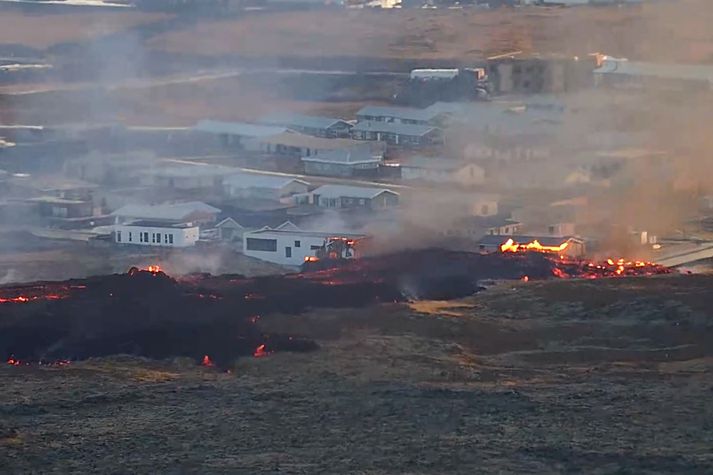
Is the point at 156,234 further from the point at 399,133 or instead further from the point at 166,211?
the point at 399,133

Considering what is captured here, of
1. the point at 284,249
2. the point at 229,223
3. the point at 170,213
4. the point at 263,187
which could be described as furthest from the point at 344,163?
the point at 284,249

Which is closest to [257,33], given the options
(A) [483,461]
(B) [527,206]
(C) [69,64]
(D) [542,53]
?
(C) [69,64]

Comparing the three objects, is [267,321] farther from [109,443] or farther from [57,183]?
[57,183]

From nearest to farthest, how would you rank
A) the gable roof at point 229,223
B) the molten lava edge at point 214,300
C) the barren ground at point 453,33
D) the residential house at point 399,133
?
the molten lava edge at point 214,300 < the gable roof at point 229,223 < the residential house at point 399,133 < the barren ground at point 453,33

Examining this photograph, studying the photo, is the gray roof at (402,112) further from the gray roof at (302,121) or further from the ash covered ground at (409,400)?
the ash covered ground at (409,400)

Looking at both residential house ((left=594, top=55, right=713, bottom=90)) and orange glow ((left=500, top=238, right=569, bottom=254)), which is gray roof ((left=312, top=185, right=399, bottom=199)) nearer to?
orange glow ((left=500, top=238, right=569, bottom=254))

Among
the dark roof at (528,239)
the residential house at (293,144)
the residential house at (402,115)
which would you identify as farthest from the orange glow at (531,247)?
the residential house at (402,115)
